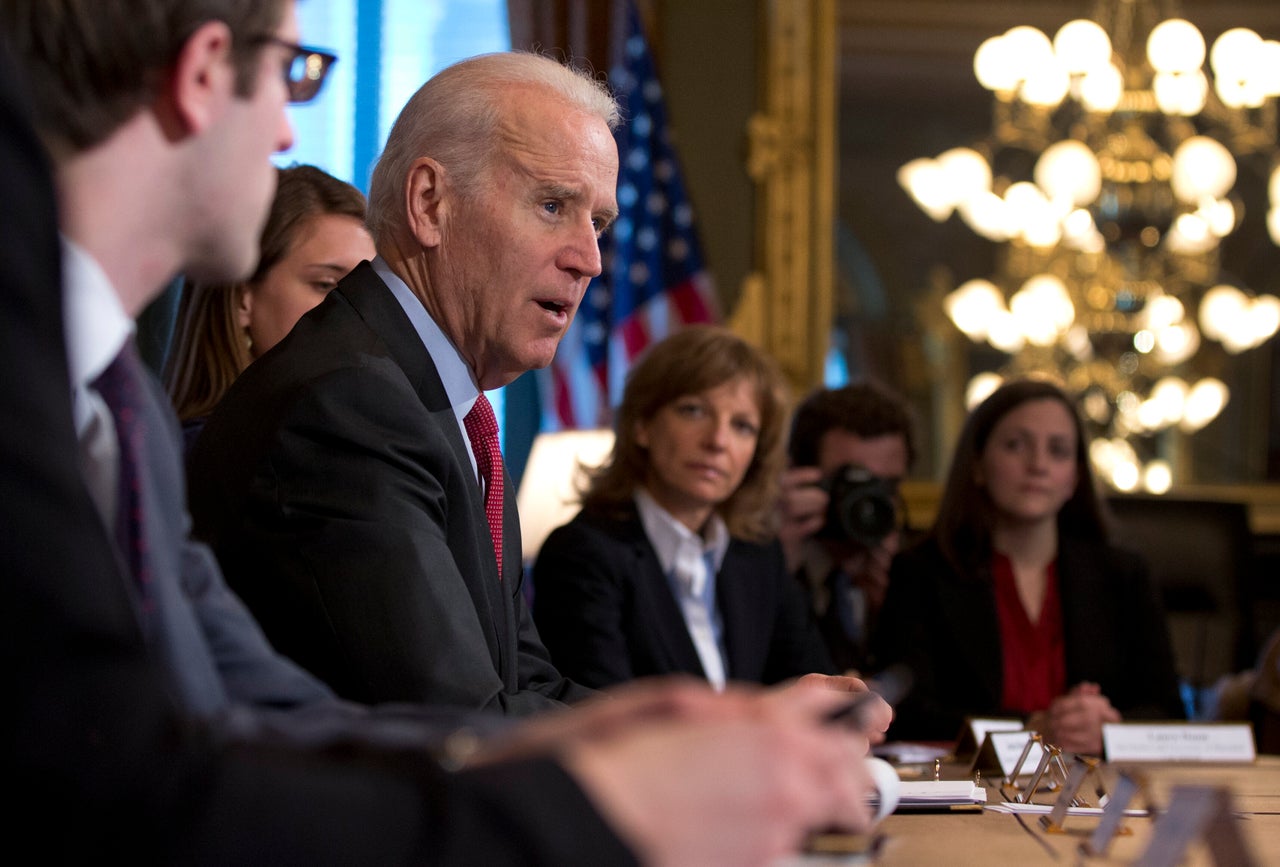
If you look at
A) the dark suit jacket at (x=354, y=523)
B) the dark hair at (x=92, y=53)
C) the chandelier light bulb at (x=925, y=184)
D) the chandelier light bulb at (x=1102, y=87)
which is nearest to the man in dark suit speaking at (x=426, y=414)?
the dark suit jacket at (x=354, y=523)

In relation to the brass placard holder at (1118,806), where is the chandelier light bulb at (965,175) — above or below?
above

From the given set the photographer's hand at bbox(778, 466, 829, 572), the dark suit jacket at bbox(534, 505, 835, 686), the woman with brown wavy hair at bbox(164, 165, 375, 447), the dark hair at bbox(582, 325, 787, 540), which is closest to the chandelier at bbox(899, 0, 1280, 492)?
the photographer's hand at bbox(778, 466, 829, 572)

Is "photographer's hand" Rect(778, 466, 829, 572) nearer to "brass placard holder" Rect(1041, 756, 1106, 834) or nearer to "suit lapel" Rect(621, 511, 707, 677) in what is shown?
"suit lapel" Rect(621, 511, 707, 677)

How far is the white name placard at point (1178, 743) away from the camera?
90.4 inches

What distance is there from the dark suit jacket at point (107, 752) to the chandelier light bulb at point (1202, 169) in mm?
5908

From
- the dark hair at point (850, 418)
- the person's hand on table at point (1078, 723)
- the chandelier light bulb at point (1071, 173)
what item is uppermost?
the chandelier light bulb at point (1071, 173)

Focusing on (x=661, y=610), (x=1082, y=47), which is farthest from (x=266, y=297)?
(x=1082, y=47)

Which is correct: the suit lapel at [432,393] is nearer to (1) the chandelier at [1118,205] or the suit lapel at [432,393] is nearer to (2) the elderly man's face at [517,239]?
(2) the elderly man's face at [517,239]

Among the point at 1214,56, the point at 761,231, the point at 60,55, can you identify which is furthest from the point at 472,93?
the point at 1214,56

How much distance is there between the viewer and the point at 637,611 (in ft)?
9.29

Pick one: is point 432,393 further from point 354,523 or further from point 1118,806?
point 1118,806

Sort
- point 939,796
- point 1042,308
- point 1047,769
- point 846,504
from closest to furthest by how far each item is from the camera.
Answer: point 939,796
point 1047,769
point 846,504
point 1042,308

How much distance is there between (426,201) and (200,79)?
99 cm

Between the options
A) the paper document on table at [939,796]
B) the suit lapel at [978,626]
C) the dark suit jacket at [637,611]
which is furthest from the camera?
the suit lapel at [978,626]
